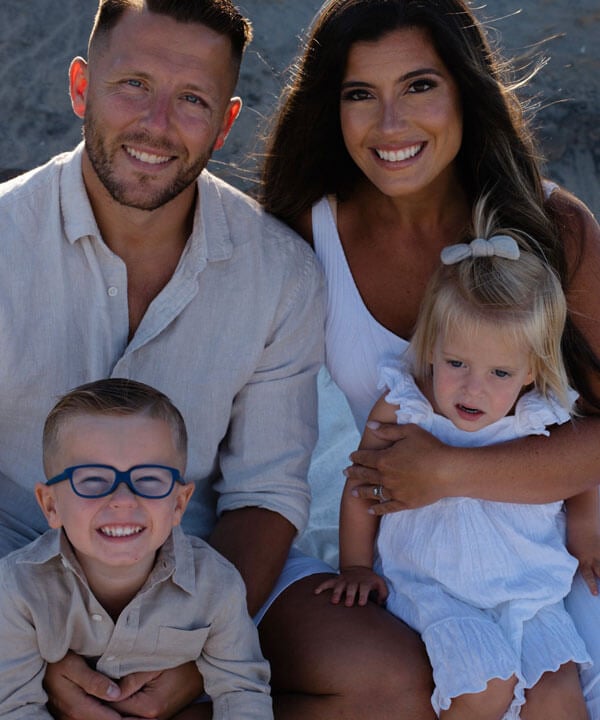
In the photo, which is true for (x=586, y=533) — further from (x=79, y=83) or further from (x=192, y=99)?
(x=79, y=83)

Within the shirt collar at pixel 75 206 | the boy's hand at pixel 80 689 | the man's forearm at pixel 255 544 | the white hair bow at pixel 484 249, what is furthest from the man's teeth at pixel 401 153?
the boy's hand at pixel 80 689

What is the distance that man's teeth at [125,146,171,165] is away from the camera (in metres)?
A: 3.10

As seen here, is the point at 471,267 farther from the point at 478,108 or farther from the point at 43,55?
the point at 43,55

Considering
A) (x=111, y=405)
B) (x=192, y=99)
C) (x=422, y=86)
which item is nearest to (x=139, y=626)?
(x=111, y=405)

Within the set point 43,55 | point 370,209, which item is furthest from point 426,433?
point 43,55

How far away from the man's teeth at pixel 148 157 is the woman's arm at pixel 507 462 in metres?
0.89

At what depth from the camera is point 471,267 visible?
10.1ft

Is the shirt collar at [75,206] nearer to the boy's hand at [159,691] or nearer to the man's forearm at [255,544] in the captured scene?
the man's forearm at [255,544]

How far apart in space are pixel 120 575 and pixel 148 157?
1083 millimetres

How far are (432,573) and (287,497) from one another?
468 millimetres

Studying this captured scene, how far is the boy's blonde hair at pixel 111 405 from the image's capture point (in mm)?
2555

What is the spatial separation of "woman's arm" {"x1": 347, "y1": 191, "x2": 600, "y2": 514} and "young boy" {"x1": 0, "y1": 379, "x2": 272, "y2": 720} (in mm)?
527

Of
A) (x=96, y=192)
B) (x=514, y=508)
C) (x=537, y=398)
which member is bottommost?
(x=514, y=508)

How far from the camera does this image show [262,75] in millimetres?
6645
